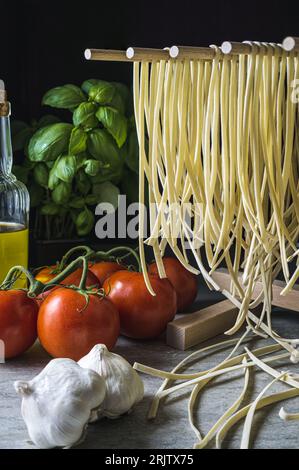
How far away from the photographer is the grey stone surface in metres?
0.77

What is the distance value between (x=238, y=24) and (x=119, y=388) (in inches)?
33.9

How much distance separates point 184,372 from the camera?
0.97m

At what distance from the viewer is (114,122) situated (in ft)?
4.29

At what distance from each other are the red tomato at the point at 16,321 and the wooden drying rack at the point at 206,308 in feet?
0.67

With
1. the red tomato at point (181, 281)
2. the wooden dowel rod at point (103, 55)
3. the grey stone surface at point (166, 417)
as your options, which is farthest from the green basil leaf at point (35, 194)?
the wooden dowel rod at point (103, 55)

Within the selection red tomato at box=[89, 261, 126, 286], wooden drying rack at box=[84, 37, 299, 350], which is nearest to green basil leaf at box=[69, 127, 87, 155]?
red tomato at box=[89, 261, 126, 286]

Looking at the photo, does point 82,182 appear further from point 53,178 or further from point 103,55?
point 103,55

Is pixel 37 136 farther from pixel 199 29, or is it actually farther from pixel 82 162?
pixel 199 29

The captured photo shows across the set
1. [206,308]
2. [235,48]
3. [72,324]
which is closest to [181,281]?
[206,308]

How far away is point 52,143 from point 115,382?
0.61 meters

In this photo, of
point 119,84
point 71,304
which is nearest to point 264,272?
point 71,304

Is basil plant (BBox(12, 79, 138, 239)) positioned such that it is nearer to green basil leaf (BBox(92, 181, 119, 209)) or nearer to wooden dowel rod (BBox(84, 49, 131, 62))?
green basil leaf (BBox(92, 181, 119, 209))

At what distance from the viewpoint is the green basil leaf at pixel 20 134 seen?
55.4 inches

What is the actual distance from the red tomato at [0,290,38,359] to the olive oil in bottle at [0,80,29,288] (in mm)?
157
